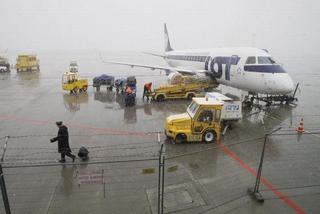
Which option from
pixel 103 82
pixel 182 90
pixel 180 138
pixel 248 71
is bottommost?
pixel 180 138

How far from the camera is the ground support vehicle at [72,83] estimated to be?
86.1ft

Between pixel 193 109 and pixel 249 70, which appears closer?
pixel 193 109

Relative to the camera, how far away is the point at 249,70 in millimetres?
19922

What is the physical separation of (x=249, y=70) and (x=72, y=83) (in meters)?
17.0

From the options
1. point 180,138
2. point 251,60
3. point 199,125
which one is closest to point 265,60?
point 251,60

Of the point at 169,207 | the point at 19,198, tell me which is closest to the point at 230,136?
the point at 169,207

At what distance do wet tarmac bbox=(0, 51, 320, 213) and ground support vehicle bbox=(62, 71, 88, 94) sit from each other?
7272mm

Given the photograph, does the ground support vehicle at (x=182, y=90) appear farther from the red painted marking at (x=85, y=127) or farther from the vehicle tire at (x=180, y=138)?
the vehicle tire at (x=180, y=138)

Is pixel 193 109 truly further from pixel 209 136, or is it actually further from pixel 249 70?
pixel 249 70

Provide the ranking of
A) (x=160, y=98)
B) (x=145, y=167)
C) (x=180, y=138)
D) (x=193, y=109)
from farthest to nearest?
1. (x=160, y=98)
2. (x=193, y=109)
3. (x=180, y=138)
4. (x=145, y=167)

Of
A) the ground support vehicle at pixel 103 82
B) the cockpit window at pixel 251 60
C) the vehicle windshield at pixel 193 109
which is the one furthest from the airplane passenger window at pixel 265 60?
the ground support vehicle at pixel 103 82

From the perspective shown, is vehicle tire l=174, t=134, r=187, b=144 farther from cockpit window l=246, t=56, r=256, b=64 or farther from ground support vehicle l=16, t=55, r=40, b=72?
ground support vehicle l=16, t=55, r=40, b=72

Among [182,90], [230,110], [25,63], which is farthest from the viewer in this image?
[25,63]

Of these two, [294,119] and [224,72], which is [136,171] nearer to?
[294,119]
